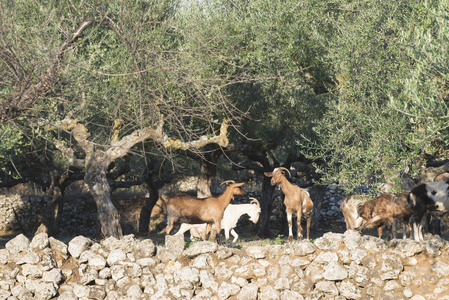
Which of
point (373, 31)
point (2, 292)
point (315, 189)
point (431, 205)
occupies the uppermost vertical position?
point (373, 31)

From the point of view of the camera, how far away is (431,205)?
43.3 ft

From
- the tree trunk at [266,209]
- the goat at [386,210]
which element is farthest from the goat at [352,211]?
the tree trunk at [266,209]

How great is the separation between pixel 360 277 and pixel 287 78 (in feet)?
26.9

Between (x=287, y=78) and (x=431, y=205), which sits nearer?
(x=431, y=205)

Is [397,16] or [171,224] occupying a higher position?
[397,16]

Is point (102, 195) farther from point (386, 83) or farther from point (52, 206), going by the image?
point (386, 83)

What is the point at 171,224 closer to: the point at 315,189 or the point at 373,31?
the point at 373,31

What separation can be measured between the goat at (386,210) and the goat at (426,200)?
0.78 meters

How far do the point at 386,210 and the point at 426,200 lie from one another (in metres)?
1.31

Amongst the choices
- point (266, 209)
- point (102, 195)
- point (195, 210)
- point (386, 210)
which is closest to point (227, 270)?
point (195, 210)

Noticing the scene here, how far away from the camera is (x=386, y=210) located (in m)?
14.3

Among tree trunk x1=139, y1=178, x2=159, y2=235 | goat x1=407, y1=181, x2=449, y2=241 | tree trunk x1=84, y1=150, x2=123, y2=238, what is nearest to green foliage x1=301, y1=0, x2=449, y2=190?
goat x1=407, y1=181, x2=449, y2=241

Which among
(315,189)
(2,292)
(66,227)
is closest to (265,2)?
(2,292)

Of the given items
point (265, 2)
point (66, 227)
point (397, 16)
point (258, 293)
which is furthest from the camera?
point (66, 227)
